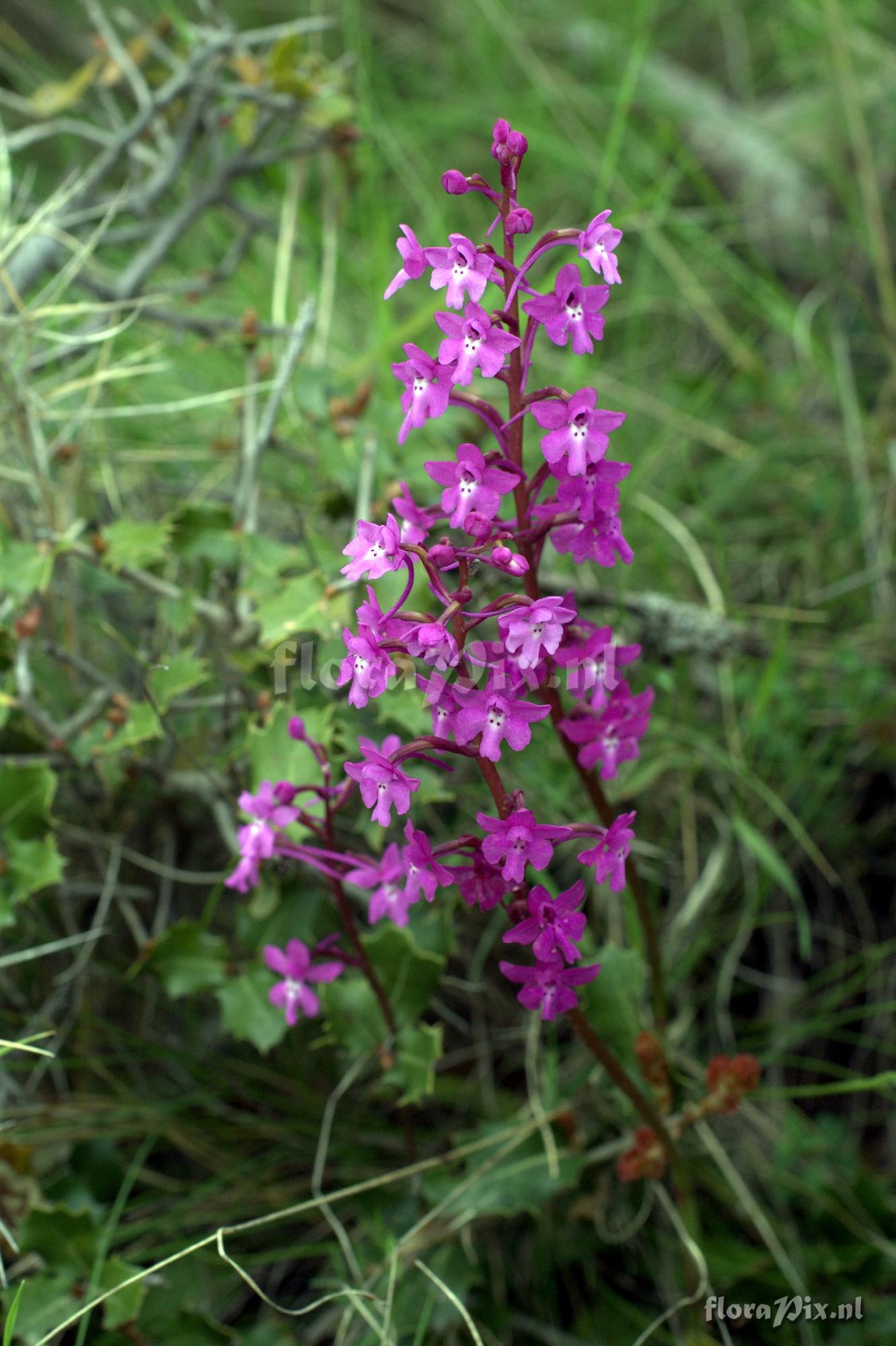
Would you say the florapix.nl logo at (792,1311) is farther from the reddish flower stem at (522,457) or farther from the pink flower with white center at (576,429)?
the pink flower with white center at (576,429)

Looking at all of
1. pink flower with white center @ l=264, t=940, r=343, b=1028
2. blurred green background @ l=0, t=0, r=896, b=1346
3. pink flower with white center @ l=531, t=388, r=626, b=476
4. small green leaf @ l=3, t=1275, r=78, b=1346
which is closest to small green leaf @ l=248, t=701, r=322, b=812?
blurred green background @ l=0, t=0, r=896, b=1346

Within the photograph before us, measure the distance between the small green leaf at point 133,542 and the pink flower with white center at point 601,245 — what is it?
2.90 ft

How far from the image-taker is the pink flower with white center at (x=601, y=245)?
1065mm

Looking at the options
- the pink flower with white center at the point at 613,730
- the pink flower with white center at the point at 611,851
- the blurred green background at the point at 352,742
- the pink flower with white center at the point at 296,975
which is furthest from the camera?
the blurred green background at the point at 352,742

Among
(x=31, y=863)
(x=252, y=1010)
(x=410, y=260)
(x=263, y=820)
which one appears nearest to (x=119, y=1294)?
(x=252, y=1010)

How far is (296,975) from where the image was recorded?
4.70 feet

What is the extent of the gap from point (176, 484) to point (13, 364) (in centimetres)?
56

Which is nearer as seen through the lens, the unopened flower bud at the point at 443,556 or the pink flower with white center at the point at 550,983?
the unopened flower bud at the point at 443,556

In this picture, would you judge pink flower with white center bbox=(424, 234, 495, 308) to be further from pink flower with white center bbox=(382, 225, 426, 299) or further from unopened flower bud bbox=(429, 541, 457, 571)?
unopened flower bud bbox=(429, 541, 457, 571)

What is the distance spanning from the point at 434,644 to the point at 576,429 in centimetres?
27

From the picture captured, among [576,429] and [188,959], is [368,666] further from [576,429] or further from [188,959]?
[188,959]

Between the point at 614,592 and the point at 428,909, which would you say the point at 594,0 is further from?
the point at 428,909

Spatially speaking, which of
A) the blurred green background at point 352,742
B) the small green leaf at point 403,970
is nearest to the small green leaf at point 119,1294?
the blurred green background at point 352,742

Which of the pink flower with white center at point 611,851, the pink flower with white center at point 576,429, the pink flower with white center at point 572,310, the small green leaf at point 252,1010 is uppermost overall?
the pink flower with white center at point 572,310
